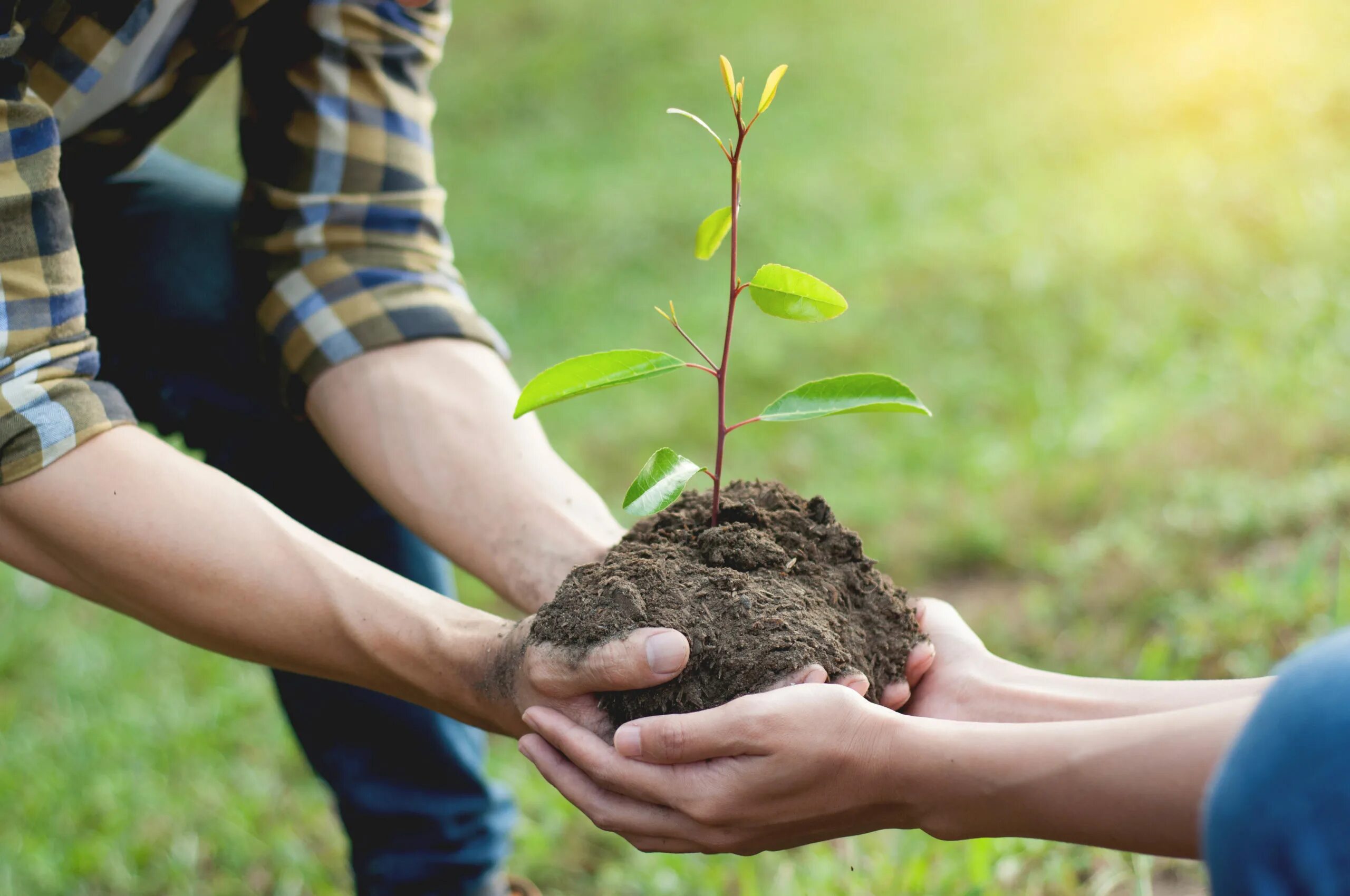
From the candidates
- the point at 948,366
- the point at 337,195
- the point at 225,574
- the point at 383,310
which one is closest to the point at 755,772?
the point at 225,574

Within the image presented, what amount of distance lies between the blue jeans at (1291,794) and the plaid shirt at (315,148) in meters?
1.21

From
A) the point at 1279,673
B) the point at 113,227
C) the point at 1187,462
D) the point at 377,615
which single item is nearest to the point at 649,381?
the point at 1187,462

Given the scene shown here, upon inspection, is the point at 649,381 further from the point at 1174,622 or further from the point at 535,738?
the point at 535,738

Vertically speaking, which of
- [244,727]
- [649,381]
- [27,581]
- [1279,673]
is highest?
[1279,673]

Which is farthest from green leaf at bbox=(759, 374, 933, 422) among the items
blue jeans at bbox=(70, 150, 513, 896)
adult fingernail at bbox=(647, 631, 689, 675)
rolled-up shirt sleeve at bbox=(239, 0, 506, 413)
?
blue jeans at bbox=(70, 150, 513, 896)

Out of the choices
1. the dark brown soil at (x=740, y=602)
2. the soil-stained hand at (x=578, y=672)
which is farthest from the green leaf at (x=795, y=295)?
the soil-stained hand at (x=578, y=672)

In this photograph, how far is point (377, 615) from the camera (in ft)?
4.27

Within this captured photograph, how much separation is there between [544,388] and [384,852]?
940 millimetres

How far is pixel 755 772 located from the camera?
1.13 m

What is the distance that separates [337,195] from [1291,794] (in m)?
1.48

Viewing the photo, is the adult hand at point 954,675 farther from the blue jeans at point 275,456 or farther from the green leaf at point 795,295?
the blue jeans at point 275,456

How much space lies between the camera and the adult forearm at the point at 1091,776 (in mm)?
971

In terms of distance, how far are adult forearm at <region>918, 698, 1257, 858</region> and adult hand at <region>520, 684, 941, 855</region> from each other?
39 mm

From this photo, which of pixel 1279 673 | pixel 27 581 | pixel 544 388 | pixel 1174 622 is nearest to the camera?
pixel 1279 673
